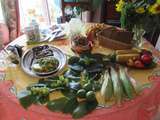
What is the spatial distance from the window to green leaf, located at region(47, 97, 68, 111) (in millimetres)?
1735

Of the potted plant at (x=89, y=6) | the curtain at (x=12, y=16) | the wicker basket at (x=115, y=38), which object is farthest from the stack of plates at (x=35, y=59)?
the curtain at (x=12, y=16)

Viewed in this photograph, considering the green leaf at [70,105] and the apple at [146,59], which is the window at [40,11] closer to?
the apple at [146,59]

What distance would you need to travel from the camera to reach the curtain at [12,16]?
2.64 meters

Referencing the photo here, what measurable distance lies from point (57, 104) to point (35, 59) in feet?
1.41

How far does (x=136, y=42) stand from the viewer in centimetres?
181

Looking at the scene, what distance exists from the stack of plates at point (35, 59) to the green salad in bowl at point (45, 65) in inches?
0.5

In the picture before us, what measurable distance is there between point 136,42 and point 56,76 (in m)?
0.63

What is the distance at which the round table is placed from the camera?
1332mm

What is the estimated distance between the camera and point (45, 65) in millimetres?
1562

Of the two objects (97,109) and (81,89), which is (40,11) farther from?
(97,109)

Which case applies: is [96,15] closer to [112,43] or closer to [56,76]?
[112,43]

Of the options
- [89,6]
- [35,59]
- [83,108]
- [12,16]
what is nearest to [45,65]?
[35,59]

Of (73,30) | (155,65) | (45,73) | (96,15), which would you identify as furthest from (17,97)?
(96,15)

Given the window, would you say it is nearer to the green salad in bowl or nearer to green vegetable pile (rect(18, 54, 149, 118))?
the green salad in bowl
